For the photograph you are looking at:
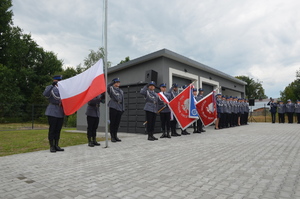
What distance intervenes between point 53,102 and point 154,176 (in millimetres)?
3629

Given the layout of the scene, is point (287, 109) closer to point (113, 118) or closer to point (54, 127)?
point (113, 118)

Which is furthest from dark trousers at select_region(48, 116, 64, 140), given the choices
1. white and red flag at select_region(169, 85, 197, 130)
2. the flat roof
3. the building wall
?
the flat roof

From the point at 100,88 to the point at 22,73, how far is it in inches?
1293

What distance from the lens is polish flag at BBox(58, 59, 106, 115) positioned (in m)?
5.60

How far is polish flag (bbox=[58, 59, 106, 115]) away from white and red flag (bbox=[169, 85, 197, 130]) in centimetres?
332

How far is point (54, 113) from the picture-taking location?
5598 millimetres

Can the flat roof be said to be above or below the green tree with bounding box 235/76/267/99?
below

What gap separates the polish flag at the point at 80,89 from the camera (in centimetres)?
560

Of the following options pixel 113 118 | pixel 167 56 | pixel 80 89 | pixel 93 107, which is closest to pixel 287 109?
pixel 167 56

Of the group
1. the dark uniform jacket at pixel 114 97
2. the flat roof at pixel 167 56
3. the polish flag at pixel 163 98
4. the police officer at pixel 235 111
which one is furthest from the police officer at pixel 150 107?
the police officer at pixel 235 111

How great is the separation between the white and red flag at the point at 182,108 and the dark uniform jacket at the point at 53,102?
13.4 feet

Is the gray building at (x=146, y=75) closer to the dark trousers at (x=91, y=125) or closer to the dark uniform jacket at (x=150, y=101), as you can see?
the dark uniform jacket at (x=150, y=101)

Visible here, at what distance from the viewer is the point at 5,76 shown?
28.5 meters

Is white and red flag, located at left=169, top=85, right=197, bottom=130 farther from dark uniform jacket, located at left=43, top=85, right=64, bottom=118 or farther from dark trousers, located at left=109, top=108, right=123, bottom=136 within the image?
dark uniform jacket, located at left=43, top=85, right=64, bottom=118
